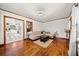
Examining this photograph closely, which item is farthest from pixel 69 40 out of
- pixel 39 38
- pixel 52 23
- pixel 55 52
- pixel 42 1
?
pixel 42 1

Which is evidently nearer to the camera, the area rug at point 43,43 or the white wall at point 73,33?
the white wall at point 73,33

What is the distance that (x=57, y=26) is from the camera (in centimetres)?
129

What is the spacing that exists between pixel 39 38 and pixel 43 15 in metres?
0.50

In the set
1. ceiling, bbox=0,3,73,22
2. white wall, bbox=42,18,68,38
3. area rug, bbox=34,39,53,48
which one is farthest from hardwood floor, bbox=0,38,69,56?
ceiling, bbox=0,3,73,22

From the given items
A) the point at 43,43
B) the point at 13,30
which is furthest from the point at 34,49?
the point at 13,30

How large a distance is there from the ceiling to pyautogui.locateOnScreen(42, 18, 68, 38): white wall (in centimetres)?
9

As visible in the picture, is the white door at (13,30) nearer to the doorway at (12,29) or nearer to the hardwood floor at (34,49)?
the doorway at (12,29)

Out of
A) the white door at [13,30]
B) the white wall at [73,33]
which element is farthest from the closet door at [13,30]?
the white wall at [73,33]

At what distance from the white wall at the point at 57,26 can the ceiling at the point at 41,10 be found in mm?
87

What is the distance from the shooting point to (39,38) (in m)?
1.28

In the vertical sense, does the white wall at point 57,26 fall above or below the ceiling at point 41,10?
below

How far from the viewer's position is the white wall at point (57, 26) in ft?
3.97

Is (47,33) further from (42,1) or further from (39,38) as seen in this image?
(42,1)

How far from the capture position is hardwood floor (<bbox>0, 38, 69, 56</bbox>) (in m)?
1.14
